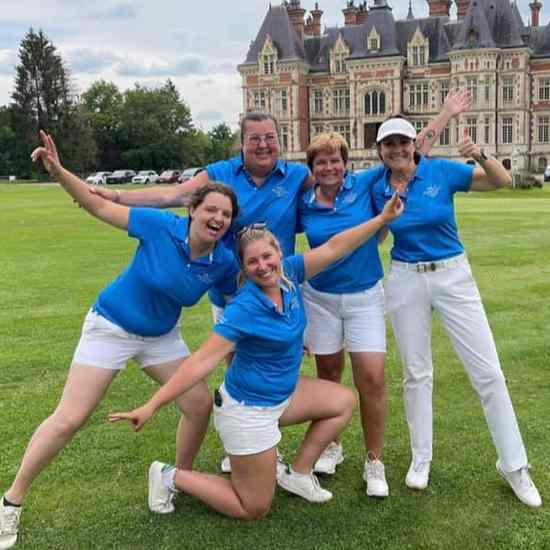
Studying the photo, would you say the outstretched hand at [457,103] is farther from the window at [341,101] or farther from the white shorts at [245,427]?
the window at [341,101]

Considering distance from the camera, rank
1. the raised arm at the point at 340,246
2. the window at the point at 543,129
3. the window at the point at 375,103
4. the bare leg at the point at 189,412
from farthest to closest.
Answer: the window at the point at 375,103, the window at the point at 543,129, the bare leg at the point at 189,412, the raised arm at the point at 340,246

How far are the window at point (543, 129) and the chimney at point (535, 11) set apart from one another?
41.0ft

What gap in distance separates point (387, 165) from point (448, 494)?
2.06 meters

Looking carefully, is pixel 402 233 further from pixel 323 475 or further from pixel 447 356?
pixel 447 356

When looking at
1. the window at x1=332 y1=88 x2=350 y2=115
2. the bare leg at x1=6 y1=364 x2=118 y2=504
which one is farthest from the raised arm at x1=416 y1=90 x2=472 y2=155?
the window at x1=332 y1=88 x2=350 y2=115

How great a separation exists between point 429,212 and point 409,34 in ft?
240

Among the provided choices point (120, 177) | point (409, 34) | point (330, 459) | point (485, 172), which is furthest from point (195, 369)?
point (409, 34)

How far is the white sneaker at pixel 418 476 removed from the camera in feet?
13.9

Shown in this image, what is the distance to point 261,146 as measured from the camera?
168 inches

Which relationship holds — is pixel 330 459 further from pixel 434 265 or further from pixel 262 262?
pixel 262 262

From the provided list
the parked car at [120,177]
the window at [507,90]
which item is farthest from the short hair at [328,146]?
the window at [507,90]

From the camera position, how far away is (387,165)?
4.16 m

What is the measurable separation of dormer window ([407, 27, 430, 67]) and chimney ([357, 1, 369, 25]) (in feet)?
29.1

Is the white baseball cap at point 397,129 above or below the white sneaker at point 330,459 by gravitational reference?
above
